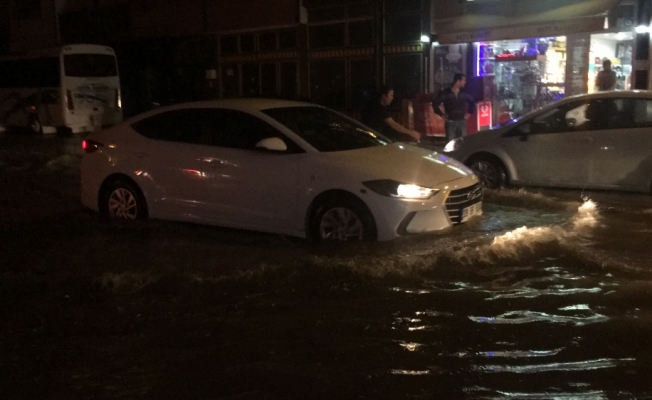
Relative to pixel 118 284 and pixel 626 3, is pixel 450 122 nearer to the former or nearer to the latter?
pixel 626 3

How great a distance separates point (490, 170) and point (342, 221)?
4.46m

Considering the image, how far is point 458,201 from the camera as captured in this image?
7562 millimetres

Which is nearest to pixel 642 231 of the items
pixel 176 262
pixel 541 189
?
pixel 541 189

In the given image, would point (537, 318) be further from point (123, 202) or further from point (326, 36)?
point (326, 36)

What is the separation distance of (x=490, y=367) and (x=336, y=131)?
4.06 meters

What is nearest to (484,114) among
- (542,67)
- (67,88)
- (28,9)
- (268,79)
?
(542,67)

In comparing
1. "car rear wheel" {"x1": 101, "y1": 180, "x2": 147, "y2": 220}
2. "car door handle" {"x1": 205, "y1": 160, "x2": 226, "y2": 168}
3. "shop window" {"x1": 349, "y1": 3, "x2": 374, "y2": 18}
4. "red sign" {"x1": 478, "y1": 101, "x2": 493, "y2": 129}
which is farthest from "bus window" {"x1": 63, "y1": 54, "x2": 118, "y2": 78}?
"car door handle" {"x1": 205, "y1": 160, "x2": 226, "y2": 168}

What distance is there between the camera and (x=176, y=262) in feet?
24.9

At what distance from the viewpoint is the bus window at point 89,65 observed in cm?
2488

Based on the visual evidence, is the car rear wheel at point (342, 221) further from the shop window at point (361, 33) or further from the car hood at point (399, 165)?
the shop window at point (361, 33)

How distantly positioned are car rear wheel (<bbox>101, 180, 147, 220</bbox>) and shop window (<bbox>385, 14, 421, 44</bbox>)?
41.5 ft

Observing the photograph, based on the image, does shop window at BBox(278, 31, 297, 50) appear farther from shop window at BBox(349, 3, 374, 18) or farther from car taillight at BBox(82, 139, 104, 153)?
car taillight at BBox(82, 139, 104, 153)

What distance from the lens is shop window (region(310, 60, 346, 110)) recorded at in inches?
890

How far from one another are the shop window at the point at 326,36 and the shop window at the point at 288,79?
115cm
